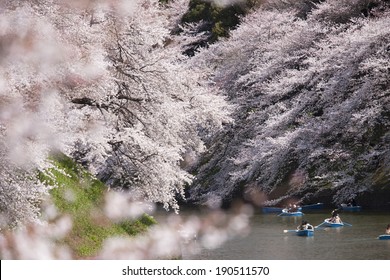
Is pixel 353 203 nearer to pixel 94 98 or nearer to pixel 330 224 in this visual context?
pixel 330 224

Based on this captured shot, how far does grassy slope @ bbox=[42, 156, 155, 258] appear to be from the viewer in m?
17.4

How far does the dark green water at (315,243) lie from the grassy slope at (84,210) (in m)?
4.56

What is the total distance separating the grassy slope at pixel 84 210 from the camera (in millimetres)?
17375

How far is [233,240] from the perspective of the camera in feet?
88.2

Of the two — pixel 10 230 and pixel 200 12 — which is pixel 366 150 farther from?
pixel 200 12

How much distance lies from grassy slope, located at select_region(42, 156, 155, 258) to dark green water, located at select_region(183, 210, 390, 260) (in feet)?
14.9

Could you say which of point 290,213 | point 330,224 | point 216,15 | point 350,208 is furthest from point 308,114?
point 216,15

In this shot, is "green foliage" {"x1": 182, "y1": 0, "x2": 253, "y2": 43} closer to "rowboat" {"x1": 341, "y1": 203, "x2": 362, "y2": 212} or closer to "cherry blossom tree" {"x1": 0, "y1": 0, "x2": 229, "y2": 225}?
"rowboat" {"x1": 341, "y1": 203, "x2": 362, "y2": 212}

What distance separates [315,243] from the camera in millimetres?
25891

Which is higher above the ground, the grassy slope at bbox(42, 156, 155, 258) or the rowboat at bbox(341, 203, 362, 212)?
the rowboat at bbox(341, 203, 362, 212)

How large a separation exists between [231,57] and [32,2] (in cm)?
3232

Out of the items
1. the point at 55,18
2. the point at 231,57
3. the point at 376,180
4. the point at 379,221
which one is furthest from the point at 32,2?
the point at 231,57

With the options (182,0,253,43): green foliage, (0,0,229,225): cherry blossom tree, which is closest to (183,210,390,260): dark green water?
(0,0,229,225): cherry blossom tree

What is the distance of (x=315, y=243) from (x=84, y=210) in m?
10.3
